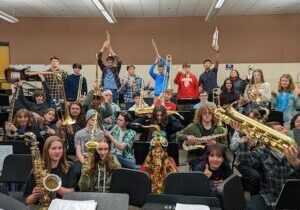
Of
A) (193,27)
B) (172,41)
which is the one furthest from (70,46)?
(193,27)

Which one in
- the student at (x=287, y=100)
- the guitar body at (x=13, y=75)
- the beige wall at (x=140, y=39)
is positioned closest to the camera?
the guitar body at (x=13, y=75)

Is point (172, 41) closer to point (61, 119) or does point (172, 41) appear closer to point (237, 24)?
point (237, 24)

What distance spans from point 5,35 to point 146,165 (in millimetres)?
11209

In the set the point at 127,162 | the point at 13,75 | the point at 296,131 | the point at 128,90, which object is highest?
the point at 13,75

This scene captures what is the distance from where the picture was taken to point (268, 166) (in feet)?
11.9

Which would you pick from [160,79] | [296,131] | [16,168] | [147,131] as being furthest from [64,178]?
[160,79]

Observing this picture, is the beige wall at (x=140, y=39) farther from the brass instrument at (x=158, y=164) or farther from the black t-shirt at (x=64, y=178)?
the black t-shirt at (x=64, y=178)

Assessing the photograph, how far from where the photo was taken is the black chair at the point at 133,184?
3.23 m

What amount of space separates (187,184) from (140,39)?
10.7m

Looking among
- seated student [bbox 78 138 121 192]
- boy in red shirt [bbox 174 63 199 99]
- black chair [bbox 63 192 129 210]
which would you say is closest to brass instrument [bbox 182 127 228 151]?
seated student [bbox 78 138 121 192]

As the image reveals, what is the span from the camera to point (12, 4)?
1081cm

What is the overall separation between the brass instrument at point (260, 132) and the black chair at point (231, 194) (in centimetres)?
61

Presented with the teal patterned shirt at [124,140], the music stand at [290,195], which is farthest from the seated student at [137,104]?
the music stand at [290,195]

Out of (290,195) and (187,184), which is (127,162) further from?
(290,195)
